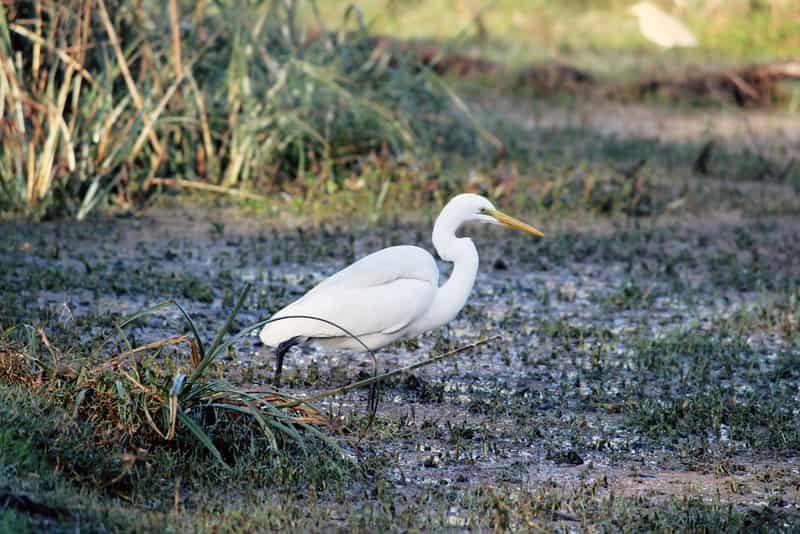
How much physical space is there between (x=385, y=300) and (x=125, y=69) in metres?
4.09

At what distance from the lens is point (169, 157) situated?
8922 mm

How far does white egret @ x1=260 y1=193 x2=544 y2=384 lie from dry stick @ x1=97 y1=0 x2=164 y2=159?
3722mm

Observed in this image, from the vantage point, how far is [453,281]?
4.99 metres

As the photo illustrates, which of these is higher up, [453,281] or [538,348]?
[453,281]

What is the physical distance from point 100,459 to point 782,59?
1177cm

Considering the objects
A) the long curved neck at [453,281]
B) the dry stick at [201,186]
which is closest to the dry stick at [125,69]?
the dry stick at [201,186]

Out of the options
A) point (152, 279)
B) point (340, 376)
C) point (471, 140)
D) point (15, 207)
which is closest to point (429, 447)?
point (340, 376)

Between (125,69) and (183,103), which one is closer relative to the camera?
(125,69)

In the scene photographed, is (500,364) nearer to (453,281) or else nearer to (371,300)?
(453,281)

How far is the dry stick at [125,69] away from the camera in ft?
26.5

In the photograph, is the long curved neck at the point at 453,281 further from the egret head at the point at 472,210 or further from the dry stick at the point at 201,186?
the dry stick at the point at 201,186

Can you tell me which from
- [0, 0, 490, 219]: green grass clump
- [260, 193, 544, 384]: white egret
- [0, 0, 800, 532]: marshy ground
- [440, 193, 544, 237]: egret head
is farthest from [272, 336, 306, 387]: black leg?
[0, 0, 490, 219]: green grass clump

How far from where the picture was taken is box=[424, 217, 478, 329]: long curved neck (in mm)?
4977

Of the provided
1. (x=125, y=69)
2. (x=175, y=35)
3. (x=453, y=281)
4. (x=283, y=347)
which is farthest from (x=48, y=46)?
(x=453, y=281)
